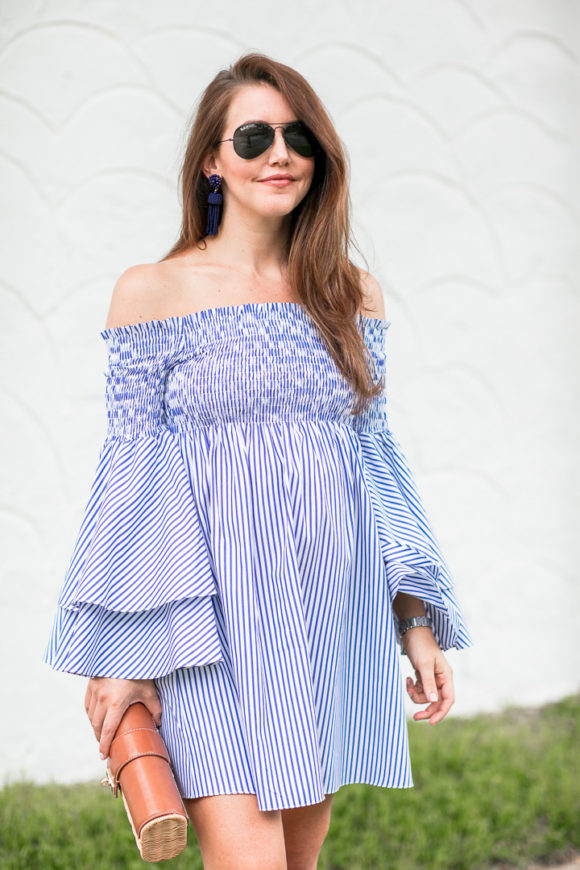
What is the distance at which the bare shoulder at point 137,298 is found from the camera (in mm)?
2029

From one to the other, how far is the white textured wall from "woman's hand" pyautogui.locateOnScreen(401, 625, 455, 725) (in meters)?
1.92

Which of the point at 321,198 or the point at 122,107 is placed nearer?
the point at 321,198

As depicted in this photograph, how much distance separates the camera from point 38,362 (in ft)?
12.2

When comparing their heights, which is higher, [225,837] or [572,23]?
[572,23]

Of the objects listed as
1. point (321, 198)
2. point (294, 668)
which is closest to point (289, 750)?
point (294, 668)

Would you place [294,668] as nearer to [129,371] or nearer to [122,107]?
[129,371]

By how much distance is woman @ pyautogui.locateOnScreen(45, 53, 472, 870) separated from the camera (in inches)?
74.0

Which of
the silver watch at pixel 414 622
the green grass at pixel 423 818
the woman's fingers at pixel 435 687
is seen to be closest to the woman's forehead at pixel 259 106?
the silver watch at pixel 414 622

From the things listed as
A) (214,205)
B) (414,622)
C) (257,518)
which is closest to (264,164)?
(214,205)

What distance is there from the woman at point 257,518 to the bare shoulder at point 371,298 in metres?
0.01

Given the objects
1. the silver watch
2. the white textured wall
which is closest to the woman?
the silver watch

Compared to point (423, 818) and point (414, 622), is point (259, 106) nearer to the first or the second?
point (414, 622)

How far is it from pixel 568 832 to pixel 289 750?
2082 mm

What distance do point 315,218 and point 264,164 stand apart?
20 centimetres
